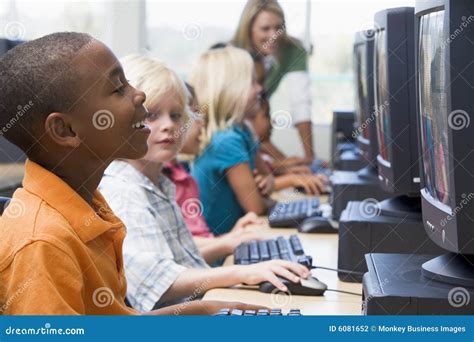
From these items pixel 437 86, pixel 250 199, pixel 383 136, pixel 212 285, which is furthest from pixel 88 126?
→ pixel 250 199

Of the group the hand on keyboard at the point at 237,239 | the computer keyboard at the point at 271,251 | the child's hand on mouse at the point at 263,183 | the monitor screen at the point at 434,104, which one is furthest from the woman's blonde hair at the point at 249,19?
the monitor screen at the point at 434,104

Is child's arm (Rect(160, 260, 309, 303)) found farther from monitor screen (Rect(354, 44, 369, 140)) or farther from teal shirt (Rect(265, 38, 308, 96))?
teal shirt (Rect(265, 38, 308, 96))

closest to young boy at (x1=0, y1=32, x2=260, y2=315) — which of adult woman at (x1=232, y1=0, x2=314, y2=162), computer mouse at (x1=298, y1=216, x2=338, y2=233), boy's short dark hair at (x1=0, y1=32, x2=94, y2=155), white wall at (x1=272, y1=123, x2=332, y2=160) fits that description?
boy's short dark hair at (x1=0, y1=32, x2=94, y2=155)

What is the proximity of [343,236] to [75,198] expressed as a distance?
2.38 ft

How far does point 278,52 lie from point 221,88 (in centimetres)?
130

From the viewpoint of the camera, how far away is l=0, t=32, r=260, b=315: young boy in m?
1.16

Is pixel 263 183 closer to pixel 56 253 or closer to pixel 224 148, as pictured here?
pixel 224 148

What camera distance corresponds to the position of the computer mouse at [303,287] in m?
1.72

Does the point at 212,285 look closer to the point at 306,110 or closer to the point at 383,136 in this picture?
the point at 383,136

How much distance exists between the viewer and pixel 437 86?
131cm

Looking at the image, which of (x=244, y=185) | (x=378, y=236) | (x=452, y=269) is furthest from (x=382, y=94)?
(x=244, y=185)

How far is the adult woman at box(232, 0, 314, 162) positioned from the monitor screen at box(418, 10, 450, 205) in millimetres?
2333

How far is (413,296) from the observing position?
1209mm

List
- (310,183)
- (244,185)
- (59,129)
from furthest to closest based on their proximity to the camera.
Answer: (310,183)
(244,185)
(59,129)
